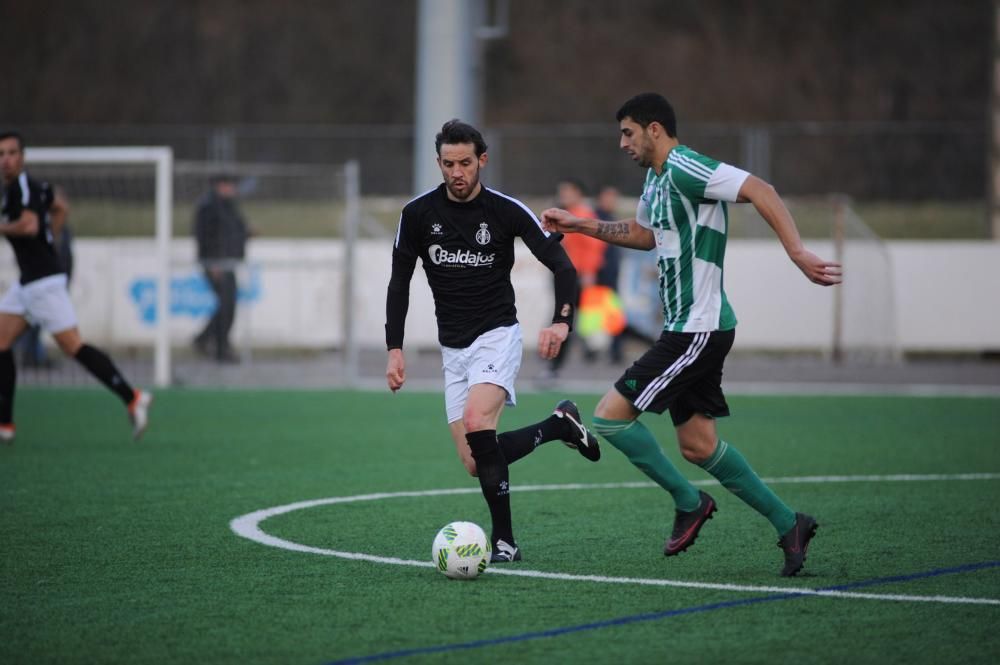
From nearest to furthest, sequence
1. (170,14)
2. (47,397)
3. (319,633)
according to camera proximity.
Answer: (319,633)
(47,397)
(170,14)

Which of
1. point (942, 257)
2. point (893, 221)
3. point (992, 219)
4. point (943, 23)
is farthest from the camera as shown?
point (943, 23)

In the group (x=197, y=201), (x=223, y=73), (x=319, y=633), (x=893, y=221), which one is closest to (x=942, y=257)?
(x=893, y=221)

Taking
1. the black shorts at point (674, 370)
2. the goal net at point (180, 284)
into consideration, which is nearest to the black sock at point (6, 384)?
the goal net at point (180, 284)

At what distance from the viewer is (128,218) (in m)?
18.7

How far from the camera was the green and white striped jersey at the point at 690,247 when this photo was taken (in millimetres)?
6465

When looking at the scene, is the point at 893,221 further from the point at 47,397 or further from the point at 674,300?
the point at 674,300

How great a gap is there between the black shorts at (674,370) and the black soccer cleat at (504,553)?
2.83ft

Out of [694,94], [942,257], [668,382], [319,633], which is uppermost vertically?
[694,94]

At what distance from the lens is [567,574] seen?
20.9ft

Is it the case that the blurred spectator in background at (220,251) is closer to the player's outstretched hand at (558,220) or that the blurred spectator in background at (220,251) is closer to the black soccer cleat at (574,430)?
the black soccer cleat at (574,430)

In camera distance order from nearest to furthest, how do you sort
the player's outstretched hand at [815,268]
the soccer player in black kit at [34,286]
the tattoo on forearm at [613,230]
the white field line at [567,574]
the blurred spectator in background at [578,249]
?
the white field line at [567,574] < the player's outstretched hand at [815,268] < the tattoo on forearm at [613,230] < the soccer player in black kit at [34,286] < the blurred spectator in background at [578,249]

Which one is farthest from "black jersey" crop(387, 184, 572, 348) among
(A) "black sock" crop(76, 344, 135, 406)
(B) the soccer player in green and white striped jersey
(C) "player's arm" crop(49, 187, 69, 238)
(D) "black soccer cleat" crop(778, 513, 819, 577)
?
(C) "player's arm" crop(49, 187, 69, 238)

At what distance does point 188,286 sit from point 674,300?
1213 cm

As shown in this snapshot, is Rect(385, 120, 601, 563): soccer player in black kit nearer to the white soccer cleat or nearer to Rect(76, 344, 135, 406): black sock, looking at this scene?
Rect(76, 344, 135, 406): black sock
